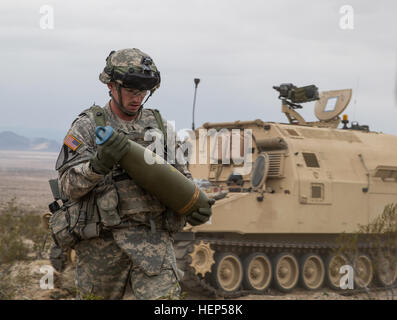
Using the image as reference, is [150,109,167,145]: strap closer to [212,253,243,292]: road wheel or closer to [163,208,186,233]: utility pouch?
[163,208,186,233]: utility pouch

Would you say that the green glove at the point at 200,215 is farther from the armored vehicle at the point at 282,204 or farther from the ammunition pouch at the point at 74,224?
the armored vehicle at the point at 282,204

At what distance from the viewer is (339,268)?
12.8 m

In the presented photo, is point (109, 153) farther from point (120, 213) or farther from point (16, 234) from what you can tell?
point (16, 234)

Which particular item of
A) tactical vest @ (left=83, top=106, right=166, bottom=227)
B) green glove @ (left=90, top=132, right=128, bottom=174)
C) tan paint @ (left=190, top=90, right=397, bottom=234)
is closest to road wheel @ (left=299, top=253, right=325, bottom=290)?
tan paint @ (left=190, top=90, right=397, bottom=234)

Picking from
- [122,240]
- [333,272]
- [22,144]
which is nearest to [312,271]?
[333,272]

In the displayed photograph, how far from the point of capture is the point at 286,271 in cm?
1270

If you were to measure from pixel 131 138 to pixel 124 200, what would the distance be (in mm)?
392

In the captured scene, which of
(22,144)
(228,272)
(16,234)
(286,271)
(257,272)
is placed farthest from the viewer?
(22,144)

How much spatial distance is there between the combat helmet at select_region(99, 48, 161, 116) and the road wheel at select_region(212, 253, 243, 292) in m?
7.30

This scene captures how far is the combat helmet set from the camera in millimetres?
4242

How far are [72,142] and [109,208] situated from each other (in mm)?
452

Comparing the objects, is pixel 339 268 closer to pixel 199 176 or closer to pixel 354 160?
pixel 354 160
